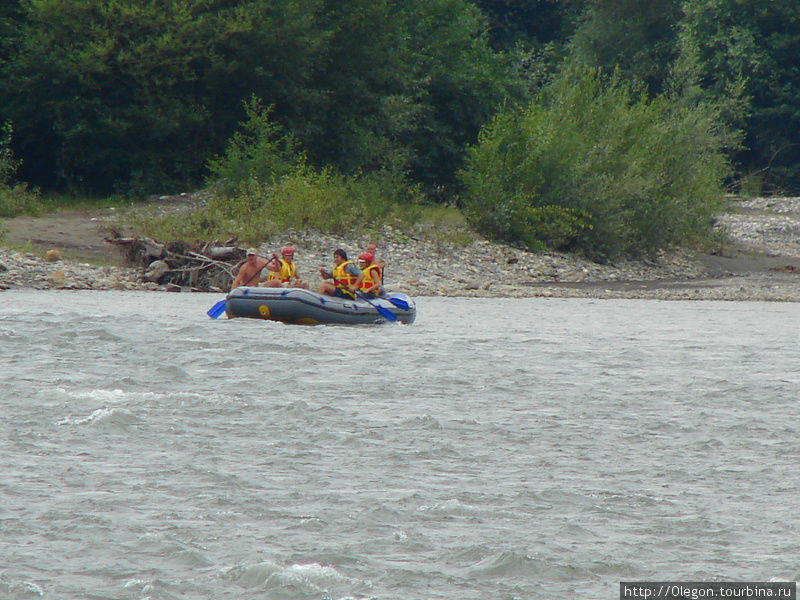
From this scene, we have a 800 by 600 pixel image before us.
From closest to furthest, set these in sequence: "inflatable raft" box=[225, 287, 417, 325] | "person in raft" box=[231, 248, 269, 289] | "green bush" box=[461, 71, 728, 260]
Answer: "inflatable raft" box=[225, 287, 417, 325], "person in raft" box=[231, 248, 269, 289], "green bush" box=[461, 71, 728, 260]

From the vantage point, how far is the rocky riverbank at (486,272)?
24719 millimetres

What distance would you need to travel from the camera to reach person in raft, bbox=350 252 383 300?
19.0 m

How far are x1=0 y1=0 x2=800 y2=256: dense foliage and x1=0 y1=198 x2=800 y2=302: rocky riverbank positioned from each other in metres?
1.03

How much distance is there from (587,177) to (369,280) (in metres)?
14.9

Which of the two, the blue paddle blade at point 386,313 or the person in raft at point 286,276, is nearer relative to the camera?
the blue paddle blade at point 386,313

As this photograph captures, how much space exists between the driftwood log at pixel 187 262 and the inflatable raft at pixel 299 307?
20.0 feet

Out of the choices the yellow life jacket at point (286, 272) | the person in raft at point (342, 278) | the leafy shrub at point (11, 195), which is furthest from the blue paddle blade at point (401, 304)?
the leafy shrub at point (11, 195)

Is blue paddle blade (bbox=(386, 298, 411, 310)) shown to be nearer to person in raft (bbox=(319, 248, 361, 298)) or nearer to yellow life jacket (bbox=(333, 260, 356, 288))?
person in raft (bbox=(319, 248, 361, 298))

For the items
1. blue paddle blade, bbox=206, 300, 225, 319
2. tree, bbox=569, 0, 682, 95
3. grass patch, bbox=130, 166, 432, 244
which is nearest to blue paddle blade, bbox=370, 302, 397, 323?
blue paddle blade, bbox=206, 300, 225, 319

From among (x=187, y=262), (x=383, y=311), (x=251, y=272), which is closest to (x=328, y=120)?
(x=187, y=262)

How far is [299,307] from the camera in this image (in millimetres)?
17797

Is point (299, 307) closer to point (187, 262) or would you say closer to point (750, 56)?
point (187, 262)

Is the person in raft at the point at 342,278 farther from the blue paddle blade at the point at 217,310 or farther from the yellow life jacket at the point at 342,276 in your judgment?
the blue paddle blade at the point at 217,310

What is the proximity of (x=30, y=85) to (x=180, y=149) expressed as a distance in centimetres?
451
